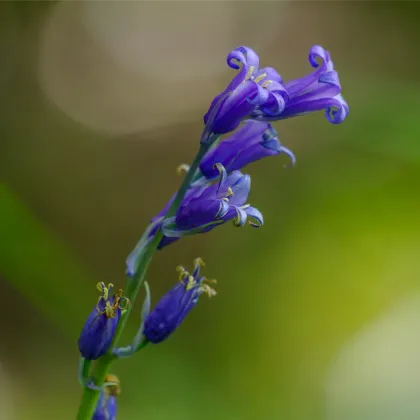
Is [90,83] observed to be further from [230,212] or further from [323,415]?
[230,212]

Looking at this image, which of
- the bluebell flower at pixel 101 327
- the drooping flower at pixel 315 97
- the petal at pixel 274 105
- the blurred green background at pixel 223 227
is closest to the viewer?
the bluebell flower at pixel 101 327

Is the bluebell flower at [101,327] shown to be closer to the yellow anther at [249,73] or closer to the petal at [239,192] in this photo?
the petal at [239,192]

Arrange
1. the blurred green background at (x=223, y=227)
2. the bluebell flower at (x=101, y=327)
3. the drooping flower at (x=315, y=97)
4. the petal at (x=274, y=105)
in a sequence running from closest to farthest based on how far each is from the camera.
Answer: the bluebell flower at (x=101, y=327), the petal at (x=274, y=105), the drooping flower at (x=315, y=97), the blurred green background at (x=223, y=227)

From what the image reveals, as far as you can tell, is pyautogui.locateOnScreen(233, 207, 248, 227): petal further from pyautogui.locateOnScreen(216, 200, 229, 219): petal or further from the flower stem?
the flower stem

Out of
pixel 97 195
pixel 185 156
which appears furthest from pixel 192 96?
pixel 97 195

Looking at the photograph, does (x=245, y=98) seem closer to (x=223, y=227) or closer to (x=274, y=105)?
(x=274, y=105)

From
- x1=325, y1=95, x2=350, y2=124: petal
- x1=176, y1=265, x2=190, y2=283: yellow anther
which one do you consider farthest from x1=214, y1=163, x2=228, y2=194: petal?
x1=325, y1=95, x2=350, y2=124: petal

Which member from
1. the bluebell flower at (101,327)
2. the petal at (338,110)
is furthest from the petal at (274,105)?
the bluebell flower at (101,327)

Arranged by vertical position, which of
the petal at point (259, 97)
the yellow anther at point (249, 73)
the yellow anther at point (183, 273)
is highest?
the yellow anther at point (249, 73)
